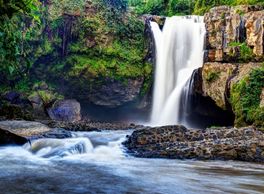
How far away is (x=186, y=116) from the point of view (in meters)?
20.3

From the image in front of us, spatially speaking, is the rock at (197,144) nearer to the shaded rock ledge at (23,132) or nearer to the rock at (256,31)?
the shaded rock ledge at (23,132)

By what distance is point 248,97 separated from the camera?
50.4 feet

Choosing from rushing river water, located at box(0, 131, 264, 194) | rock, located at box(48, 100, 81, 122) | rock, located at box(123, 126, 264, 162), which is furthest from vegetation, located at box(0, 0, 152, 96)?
rushing river water, located at box(0, 131, 264, 194)

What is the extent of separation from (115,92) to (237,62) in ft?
24.9

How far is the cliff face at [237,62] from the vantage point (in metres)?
15.4

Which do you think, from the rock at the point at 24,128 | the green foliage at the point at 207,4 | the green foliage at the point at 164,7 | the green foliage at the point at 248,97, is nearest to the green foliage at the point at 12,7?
the rock at the point at 24,128

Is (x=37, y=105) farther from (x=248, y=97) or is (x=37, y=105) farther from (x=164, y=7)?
A: (x=164, y=7)

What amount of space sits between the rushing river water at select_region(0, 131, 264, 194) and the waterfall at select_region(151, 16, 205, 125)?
993 centimetres

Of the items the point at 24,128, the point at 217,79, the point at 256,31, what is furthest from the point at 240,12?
the point at 24,128

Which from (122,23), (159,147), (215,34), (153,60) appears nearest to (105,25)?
(122,23)

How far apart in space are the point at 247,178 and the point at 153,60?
15243mm

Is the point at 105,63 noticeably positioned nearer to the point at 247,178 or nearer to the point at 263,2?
the point at 263,2

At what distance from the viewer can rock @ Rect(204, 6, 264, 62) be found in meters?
16.9

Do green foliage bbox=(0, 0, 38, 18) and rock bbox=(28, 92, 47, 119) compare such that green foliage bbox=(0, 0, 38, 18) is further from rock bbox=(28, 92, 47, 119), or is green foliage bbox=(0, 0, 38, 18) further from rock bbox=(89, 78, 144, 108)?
rock bbox=(89, 78, 144, 108)
